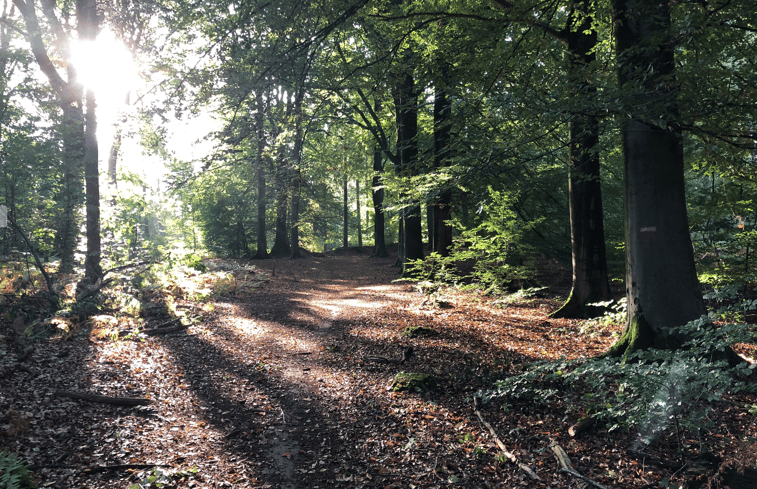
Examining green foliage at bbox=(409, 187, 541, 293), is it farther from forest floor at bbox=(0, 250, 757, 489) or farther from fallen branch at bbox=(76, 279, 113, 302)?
fallen branch at bbox=(76, 279, 113, 302)

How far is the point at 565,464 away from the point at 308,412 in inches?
113

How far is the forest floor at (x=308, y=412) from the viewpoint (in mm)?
3494

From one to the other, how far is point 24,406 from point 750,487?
6.40m

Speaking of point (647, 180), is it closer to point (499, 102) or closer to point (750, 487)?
point (499, 102)

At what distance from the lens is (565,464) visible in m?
3.29

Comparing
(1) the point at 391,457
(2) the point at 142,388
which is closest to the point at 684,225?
(1) the point at 391,457

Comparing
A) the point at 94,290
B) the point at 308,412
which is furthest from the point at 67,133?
the point at 308,412

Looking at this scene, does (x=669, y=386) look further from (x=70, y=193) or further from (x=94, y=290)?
(x=70, y=193)

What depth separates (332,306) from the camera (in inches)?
450

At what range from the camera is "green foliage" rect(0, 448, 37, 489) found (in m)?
2.82

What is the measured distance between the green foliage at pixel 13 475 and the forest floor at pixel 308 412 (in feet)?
1.06

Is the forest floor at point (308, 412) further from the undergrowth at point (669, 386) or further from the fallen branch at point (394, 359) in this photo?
the undergrowth at point (669, 386)

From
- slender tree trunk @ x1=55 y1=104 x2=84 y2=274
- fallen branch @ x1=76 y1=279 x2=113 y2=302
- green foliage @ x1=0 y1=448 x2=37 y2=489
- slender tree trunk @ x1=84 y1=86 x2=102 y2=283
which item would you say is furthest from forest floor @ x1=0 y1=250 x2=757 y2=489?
slender tree trunk @ x1=55 y1=104 x2=84 y2=274

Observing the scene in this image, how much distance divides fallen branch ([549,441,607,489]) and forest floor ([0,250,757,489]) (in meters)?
0.07
